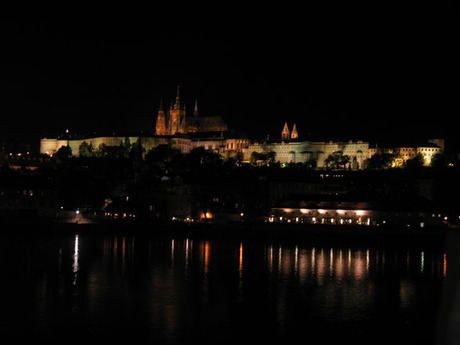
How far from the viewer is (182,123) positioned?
80.7 meters

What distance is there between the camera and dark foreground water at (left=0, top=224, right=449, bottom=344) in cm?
1095

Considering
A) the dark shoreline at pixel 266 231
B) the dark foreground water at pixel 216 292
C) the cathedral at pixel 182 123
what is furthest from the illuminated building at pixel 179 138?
the dark foreground water at pixel 216 292

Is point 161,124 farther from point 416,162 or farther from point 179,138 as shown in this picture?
point 416,162

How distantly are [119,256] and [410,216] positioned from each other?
1380 cm

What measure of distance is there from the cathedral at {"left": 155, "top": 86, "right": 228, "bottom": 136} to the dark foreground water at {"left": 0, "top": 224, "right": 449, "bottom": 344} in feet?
181

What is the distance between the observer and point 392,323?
12.1 metres

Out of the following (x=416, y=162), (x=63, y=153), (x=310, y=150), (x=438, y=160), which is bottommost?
(x=416, y=162)

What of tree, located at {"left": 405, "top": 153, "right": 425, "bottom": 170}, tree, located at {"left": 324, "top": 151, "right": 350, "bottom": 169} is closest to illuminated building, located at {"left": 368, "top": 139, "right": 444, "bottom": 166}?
tree, located at {"left": 405, "top": 153, "right": 425, "bottom": 170}

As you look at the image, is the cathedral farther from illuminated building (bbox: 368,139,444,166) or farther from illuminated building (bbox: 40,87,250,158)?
illuminated building (bbox: 368,139,444,166)

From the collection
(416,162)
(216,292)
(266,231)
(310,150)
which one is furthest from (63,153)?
(216,292)

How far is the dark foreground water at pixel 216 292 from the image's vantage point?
11.0 metres

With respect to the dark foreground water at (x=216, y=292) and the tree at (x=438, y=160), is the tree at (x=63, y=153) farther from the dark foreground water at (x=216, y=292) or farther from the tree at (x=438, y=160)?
the dark foreground water at (x=216, y=292)

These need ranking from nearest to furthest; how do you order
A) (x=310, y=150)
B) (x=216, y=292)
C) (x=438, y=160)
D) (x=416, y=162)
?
1. (x=216, y=292)
2. (x=438, y=160)
3. (x=416, y=162)
4. (x=310, y=150)

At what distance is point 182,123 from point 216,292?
66.6 metres
